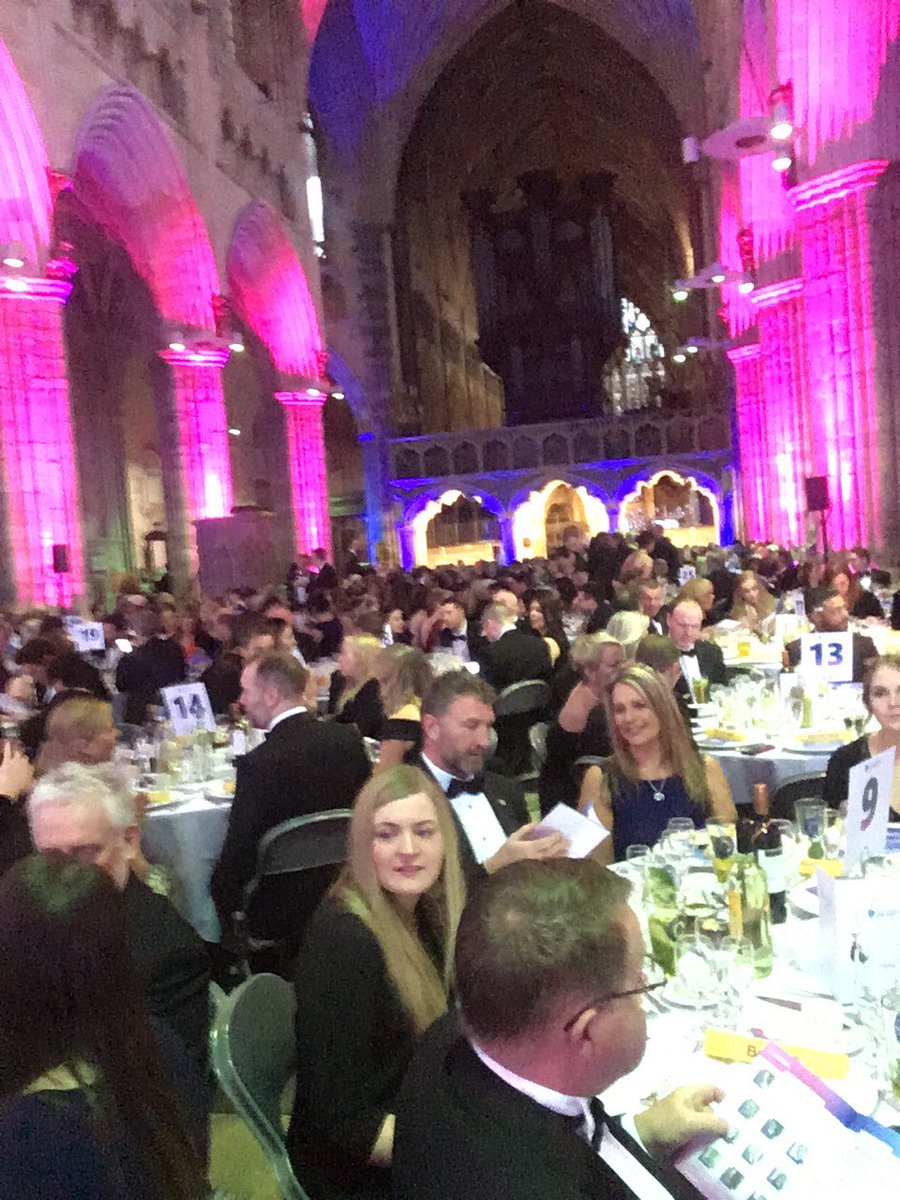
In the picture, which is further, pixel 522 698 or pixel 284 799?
pixel 522 698

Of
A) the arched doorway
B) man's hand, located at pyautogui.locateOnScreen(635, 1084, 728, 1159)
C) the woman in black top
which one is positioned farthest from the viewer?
the arched doorway

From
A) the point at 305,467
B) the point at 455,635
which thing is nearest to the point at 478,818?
the point at 455,635

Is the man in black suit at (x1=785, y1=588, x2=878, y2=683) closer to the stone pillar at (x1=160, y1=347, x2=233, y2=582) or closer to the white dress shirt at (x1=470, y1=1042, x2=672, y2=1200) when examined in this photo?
the white dress shirt at (x1=470, y1=1042, x2=672, y2=1200)

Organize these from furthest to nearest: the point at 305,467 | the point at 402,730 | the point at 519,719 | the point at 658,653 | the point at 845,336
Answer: the point at 305,467, the point at 845,336, the point at 519,719, the point at 658,653, the point at 402,730

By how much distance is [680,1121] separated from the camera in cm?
181

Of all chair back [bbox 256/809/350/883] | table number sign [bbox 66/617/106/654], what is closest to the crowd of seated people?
chair back [bbox 256/809/350/883]

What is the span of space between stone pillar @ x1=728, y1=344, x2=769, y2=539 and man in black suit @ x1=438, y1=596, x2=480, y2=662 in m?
16.0

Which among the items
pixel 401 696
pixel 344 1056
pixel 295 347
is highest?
pixel 295 347

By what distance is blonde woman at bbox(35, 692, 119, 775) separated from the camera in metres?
4.35

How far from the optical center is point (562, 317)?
3356 cm

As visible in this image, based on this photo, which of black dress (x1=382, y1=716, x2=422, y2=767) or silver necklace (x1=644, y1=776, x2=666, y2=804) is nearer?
silver necklace (x1=644, y1=776, x2=666, y2=804)

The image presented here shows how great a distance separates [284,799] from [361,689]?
209 cm

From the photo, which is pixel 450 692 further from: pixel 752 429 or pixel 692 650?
pixel 752 429

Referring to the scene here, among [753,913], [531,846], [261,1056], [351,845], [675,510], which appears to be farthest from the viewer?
[675,510]
